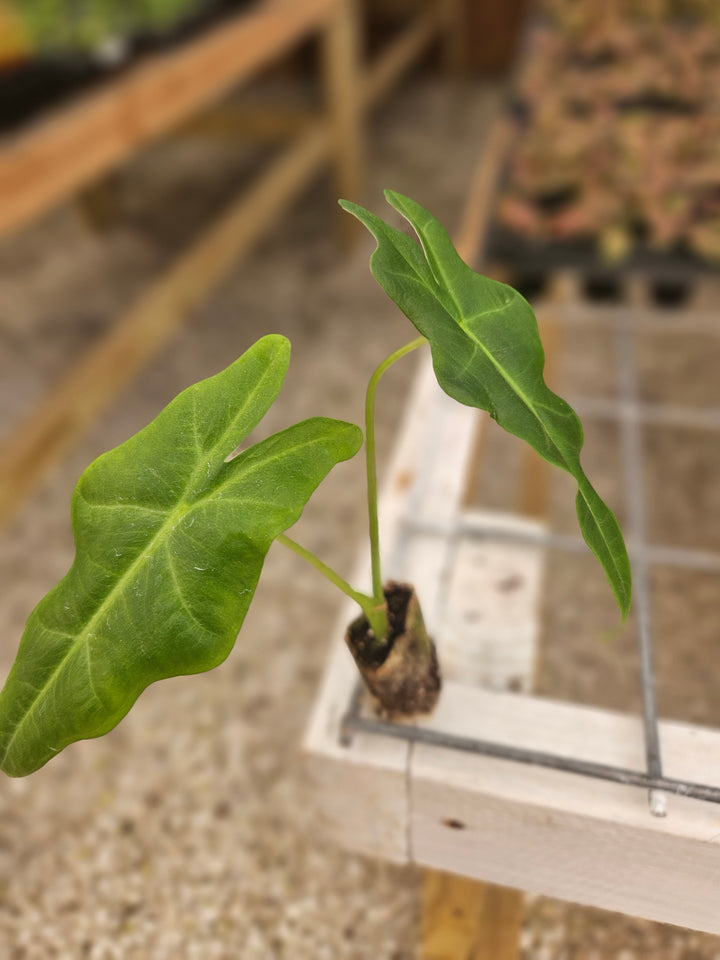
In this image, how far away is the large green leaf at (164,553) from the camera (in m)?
0.45

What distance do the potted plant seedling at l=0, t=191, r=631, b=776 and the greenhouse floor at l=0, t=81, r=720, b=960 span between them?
1.48 feet

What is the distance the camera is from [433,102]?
3.55 metres

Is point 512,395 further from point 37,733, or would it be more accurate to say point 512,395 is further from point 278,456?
point 37,733

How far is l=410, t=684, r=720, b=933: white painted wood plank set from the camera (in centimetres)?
56

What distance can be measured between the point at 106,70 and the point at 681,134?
1181 mm

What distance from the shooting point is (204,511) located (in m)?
0.47

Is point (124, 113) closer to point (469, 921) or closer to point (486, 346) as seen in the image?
point (486, 346)

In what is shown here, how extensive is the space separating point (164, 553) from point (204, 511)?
35 mm

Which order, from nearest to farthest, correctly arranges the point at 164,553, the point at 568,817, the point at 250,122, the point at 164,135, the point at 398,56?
the point at 164,553 < the point at 568,817 < the point at 250,122 < the point at 164,135 < the point at 398,56

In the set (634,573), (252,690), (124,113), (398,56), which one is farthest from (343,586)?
(398,56)

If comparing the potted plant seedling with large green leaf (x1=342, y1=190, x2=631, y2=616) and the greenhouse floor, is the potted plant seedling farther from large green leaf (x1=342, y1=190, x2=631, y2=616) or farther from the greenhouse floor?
the greenhouse floor

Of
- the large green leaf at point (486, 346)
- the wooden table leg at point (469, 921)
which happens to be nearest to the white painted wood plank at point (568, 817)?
the wooden table leg at point (469, 921)

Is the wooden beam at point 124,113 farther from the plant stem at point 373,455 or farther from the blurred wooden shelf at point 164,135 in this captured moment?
the plant stem at point 373,455

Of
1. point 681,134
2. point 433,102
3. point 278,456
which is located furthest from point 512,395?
point 433,102
